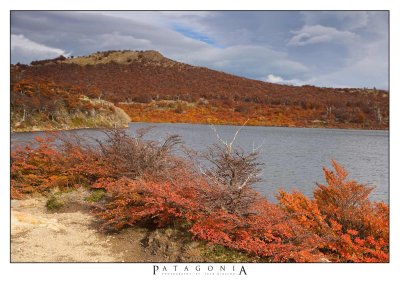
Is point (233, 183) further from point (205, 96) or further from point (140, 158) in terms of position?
point (205, 96)

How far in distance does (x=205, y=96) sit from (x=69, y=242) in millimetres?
38923

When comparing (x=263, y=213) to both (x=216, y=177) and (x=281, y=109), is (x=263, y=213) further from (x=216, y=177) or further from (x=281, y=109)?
(x=281, y=109)

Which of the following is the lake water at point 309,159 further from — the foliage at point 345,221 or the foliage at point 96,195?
the foliage at point 96,195

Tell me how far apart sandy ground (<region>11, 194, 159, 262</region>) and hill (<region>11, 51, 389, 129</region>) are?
2812cm

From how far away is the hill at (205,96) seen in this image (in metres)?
39.5

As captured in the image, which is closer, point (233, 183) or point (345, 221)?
point (233, 183)

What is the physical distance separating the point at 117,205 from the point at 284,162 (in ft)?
38.3

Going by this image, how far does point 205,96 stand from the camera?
154ft

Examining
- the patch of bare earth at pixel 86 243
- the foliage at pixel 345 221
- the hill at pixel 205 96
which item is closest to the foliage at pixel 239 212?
the foliage at pixel 345 221

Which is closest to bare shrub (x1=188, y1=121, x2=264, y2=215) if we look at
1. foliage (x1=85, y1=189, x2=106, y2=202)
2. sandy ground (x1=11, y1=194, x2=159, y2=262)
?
sandy ground (x1=11, y1=194, x2=159, y2=262)

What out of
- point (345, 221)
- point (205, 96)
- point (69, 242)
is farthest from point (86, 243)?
point (205, 96)

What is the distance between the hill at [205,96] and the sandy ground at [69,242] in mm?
28117
